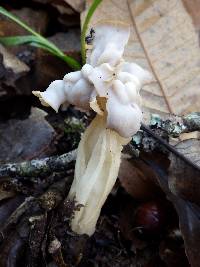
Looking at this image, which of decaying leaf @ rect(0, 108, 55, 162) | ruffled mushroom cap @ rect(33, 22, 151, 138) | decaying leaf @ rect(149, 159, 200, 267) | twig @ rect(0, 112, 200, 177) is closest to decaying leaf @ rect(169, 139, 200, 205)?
decaying leaf @ rect(149, 159, 200, 267)

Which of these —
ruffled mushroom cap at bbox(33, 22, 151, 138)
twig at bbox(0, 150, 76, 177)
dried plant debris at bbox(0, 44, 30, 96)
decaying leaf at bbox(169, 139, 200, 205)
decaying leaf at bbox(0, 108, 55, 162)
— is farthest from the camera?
dried plant debris at bbox(0, 44, 30, 96)

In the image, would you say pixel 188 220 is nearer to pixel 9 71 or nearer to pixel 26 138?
pixel 26 138

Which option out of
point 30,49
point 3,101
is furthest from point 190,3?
point 3,101

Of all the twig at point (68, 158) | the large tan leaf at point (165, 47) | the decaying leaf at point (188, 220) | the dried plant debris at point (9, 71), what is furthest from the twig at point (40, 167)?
the dried plant debris at point (9, 71)

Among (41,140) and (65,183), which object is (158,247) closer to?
(65,183)

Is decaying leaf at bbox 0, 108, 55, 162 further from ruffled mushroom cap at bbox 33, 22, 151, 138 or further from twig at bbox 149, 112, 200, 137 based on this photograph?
ruffled mushroom cap at bbox 33, 22, 151, 138

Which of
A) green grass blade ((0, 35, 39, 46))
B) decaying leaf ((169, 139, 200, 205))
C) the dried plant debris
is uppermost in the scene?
green grass blade ((0, 35, 39, 46))

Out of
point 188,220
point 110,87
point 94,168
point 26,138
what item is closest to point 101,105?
point 110,87

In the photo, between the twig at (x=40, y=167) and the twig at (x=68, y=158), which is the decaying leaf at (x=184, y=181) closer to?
the twig at (x=68, y=158)
